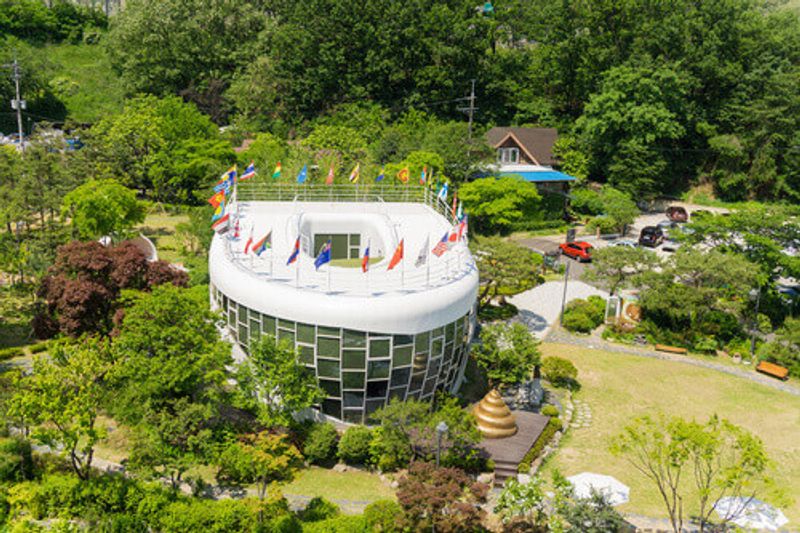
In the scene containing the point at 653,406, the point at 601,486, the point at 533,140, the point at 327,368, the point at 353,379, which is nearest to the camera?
the point at 601,486

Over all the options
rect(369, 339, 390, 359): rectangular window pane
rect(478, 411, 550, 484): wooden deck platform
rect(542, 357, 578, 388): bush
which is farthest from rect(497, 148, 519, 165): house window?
rect(369, 339, 390, 359): rectangular window pane

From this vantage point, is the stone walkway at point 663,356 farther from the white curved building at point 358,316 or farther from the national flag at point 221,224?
the national flag at point 221,224

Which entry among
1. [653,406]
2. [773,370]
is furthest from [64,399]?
[773,370]

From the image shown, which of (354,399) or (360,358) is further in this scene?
(354,399)

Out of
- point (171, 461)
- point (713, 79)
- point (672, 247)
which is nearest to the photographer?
point (171, 461)

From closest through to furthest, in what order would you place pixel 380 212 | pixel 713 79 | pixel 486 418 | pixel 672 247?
pixel 486 418 < pixel 380 212 < pixel 672 247 < pixel 713 79

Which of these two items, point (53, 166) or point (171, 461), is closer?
point (171, 461)

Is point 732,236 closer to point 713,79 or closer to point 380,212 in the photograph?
point 380,212

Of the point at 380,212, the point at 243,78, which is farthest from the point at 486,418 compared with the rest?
the point at 243,78

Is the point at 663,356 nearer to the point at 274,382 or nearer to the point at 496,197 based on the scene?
the point at 496,197
